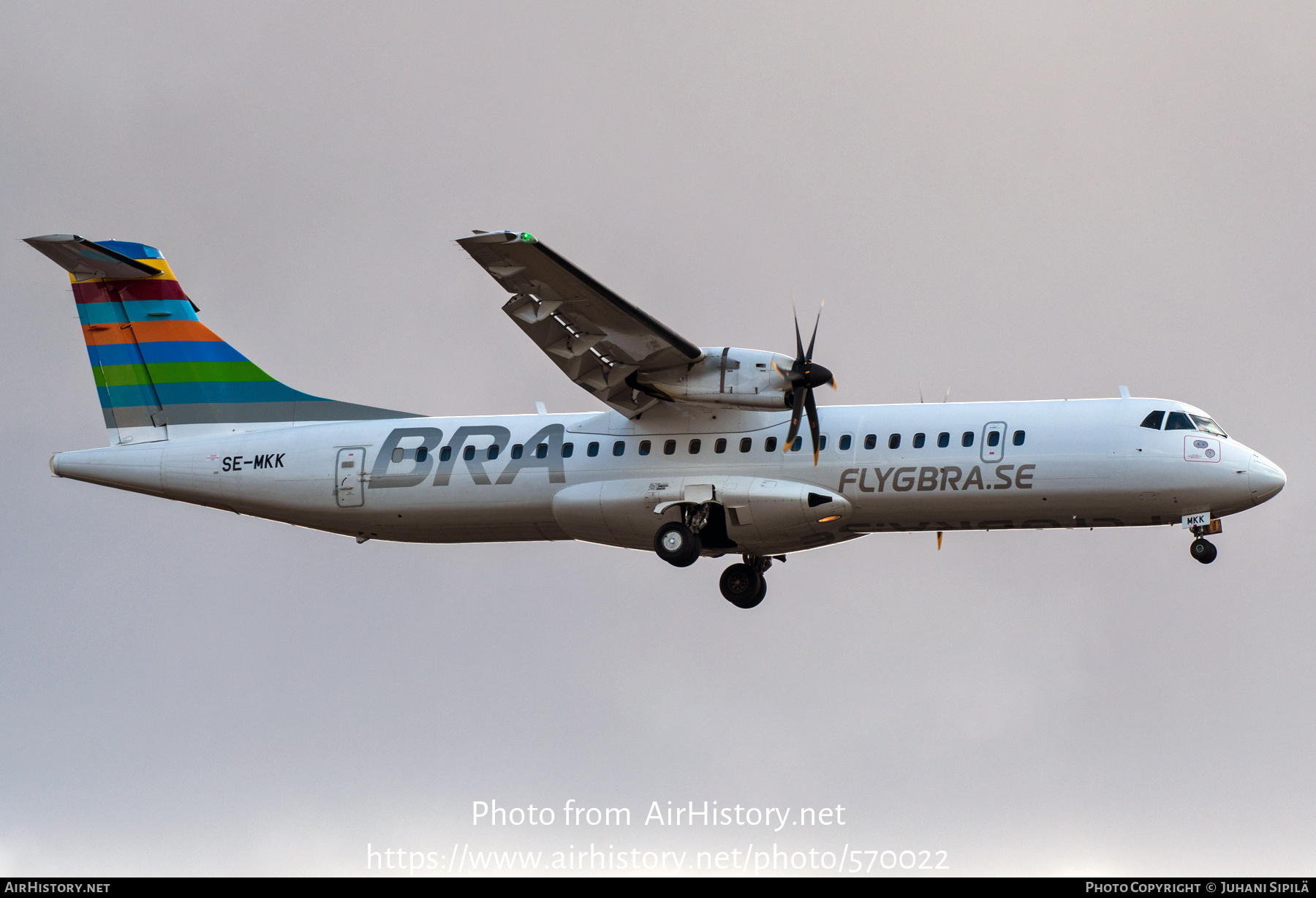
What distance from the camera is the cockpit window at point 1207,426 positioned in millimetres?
24391

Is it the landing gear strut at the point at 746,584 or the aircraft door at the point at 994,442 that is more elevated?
the aircraft door at the point at 994,442

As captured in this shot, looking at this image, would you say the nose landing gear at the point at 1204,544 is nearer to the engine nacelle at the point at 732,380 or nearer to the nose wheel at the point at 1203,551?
the nose wheel at the point at 1203,551

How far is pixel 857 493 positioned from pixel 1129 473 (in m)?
4.32

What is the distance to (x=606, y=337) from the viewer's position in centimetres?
2523

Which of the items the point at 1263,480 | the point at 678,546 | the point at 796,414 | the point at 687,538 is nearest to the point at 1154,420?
the point at 1263,480

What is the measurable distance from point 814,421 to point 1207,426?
6.30 meters

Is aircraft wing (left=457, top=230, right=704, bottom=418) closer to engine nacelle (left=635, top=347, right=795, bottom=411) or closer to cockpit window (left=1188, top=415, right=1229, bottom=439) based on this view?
engine nacelle (left=635, top=347, right=795, bottom=411)

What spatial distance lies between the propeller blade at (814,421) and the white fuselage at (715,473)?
193mm

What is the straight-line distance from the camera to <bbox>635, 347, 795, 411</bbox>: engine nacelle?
80.4 ft

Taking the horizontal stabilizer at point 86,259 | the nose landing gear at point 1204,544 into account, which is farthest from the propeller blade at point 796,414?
the horizontal stabilizer at point 86,259

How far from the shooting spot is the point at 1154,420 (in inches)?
960

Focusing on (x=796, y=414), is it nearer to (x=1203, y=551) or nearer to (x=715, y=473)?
(x=715, y=473)

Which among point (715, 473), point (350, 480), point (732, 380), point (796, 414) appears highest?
point (732, 380)
